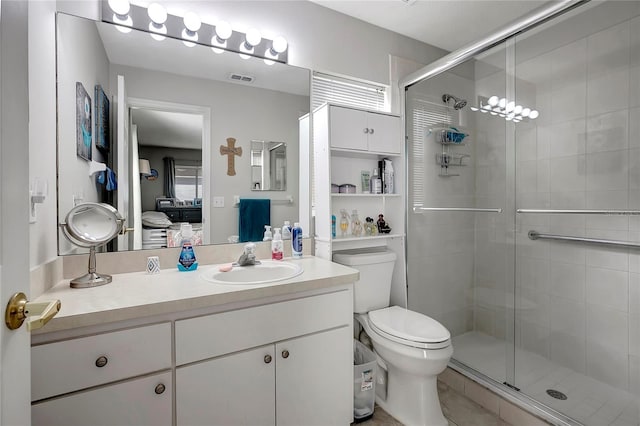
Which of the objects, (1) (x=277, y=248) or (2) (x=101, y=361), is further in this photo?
(1) (x=277, y=248)

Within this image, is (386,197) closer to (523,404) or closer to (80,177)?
(523,404)

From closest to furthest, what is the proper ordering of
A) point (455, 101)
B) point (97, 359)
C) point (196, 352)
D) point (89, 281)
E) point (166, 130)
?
point (97, 359) < point (196, 352) < point (89, 281) < point (166, 130) < point (455, 101)

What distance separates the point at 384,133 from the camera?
2.16 metres

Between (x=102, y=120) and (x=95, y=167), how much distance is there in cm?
23

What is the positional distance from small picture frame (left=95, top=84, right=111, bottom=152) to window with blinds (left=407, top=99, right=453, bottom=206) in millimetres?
1852

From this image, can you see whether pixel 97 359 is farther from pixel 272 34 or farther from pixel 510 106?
pixel 510 106

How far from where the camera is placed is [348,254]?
2.14 meters

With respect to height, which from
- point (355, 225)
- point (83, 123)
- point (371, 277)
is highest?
point (83, 123)

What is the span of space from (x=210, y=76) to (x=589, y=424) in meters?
2.64

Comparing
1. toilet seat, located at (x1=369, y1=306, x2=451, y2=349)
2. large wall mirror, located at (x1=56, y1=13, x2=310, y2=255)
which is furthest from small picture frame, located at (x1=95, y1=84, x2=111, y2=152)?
toilet seat, located at (x1=369, y1=306, x2=451, y2=349)

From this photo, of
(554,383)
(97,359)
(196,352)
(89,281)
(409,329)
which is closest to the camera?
(97,359)

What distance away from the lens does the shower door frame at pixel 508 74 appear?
4.99 feet

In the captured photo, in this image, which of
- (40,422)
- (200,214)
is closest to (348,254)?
(200,214)

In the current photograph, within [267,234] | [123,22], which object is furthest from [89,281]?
[123,22]
